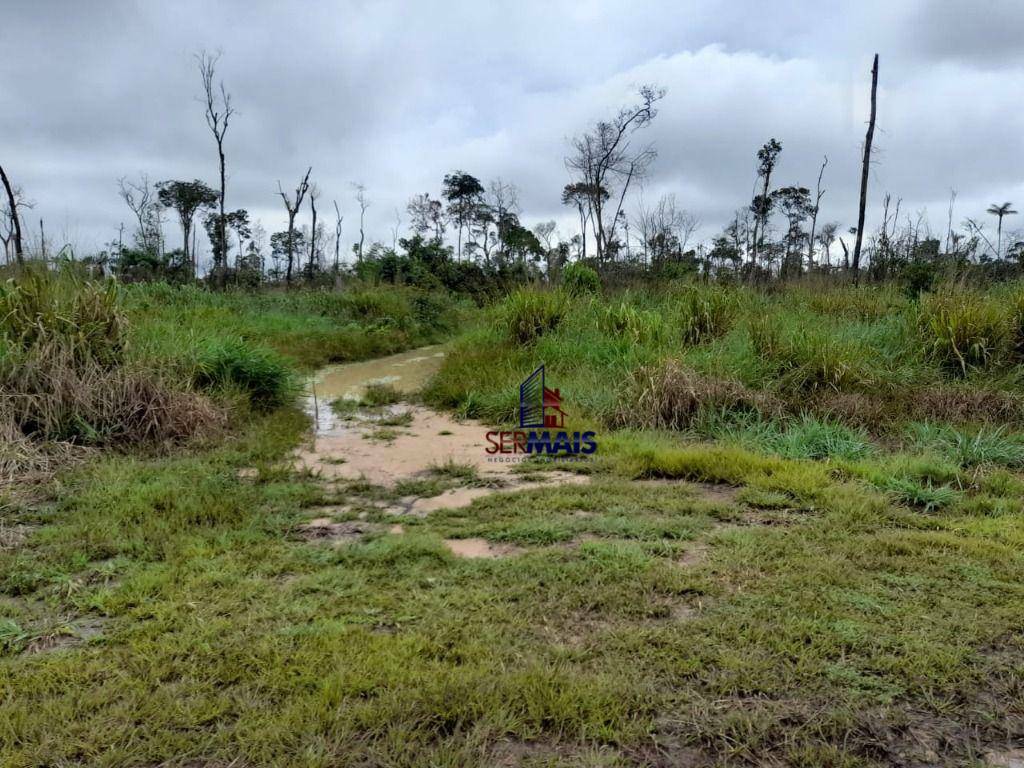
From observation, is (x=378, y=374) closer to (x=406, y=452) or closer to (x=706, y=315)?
(x=406, y=452)

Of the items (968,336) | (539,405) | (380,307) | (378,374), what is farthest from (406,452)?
(380,307)

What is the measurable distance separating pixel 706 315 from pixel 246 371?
4.63 m

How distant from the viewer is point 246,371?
5.48m

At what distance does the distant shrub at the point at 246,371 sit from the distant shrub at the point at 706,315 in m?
4.14

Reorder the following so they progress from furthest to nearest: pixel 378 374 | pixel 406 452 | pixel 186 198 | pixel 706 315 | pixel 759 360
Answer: pixel 186 198
pixel 378 374
pixel 706 315
pixel 759 360
pixel 406 452

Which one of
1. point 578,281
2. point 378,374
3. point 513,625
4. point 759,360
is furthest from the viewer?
point 578,281

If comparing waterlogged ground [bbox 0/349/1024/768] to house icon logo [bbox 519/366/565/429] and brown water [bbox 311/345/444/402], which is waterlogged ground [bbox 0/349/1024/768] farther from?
brown water [bbox 311/345/444/402]

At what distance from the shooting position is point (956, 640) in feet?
6.08

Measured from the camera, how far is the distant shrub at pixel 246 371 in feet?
17.0

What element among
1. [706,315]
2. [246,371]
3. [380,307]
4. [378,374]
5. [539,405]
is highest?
[380,307]

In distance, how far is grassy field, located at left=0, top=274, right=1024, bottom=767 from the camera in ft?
4.85

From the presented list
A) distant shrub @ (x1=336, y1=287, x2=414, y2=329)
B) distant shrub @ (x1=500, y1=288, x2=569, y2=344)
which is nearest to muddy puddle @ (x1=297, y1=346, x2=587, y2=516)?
distant shrub @ (x1=500, y1=288, x2=569, y2=344)

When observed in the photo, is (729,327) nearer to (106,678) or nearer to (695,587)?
(695,587)

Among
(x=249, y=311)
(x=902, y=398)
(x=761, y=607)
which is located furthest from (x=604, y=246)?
(x=761, y=607)
